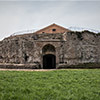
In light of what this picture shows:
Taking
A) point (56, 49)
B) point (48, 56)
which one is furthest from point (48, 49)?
point (48, 56)

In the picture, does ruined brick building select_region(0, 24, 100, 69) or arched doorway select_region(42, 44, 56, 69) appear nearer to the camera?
ruined brick building select_region(0, 24, 100, 69)

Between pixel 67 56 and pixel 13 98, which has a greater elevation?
pixel 67 56

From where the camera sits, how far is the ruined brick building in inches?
577

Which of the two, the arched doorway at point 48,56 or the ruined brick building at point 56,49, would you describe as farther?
the arched doorway at point 48,56

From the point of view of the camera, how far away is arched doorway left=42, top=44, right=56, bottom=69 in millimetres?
15406

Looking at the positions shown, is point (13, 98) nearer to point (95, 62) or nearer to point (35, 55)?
point (35, 55)

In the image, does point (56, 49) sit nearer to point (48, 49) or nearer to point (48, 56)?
point (48, 49)

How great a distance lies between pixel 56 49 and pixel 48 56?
9.86ft

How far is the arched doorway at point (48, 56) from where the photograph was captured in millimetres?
15406

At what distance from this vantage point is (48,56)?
17.6 m

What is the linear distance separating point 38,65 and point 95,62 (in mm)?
7300

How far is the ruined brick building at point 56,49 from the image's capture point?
1466 centimetres

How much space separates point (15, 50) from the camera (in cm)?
1534

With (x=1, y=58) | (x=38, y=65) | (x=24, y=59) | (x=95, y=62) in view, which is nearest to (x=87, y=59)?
(x=95, y=62)
